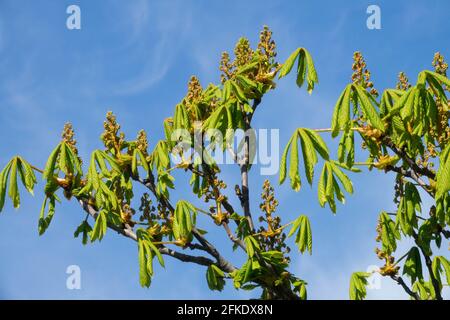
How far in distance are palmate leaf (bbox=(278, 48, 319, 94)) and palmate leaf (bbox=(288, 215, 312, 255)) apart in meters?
1.34

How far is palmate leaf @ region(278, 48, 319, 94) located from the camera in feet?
22.9

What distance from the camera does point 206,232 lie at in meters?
7.51

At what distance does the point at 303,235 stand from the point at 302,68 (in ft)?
5.53

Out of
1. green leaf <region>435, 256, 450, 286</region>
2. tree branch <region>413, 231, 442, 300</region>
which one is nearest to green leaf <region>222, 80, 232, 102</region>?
tree branch <region>413, 231, 442, 300</region>

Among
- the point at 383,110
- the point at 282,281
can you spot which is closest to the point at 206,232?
the point at 282,281

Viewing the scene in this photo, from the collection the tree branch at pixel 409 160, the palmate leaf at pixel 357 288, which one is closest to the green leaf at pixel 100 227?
the palmate leaf at pixel 357 288

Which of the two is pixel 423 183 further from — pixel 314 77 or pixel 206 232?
pixel 206 232

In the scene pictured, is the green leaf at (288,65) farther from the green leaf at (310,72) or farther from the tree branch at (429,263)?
the tree branch at (429,263)

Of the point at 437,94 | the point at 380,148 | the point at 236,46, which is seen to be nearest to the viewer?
the point at 437,94

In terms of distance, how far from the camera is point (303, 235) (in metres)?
6.75

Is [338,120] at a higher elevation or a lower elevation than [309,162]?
higher

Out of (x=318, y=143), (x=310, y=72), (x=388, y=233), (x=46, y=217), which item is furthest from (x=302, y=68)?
(x=46, y=217)
